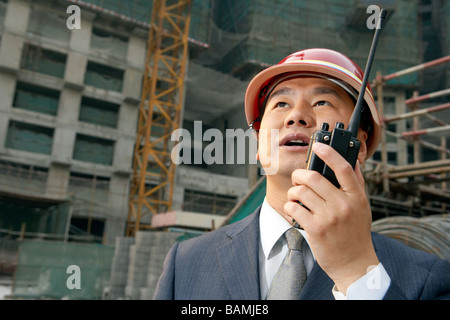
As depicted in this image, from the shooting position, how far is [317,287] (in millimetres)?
1507

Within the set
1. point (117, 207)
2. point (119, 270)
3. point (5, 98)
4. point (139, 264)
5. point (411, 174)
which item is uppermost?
point (5, 98)

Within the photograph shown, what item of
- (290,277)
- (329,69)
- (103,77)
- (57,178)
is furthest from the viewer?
(103,77)

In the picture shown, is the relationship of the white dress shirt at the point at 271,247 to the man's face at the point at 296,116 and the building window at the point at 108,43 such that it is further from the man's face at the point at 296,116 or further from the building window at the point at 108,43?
the building window at the point at 108,43

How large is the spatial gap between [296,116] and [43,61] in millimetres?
35459

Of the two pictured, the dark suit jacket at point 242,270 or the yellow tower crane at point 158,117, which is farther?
the yellow tower crane at point 158,117

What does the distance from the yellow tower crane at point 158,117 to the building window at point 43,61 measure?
7309 mm

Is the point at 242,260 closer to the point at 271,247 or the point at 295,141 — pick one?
the point at 271,247

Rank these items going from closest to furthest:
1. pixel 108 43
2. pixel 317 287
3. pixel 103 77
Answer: pixel 317 287 < pixel 103 77 < pixel 108 43

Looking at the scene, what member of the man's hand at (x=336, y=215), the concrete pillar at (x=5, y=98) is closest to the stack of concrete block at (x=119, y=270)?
the man's hand at (x=336, y=215)

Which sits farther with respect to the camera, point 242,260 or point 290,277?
point 242,260

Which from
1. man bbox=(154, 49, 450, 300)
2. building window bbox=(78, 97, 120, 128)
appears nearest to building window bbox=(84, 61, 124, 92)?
building window bbox=(78, 97, 120, 128)

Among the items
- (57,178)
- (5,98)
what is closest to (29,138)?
(5,98)

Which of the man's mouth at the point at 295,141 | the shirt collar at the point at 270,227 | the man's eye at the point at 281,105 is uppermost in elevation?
the man's eye at the point at 281,105

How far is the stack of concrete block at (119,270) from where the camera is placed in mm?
13836
